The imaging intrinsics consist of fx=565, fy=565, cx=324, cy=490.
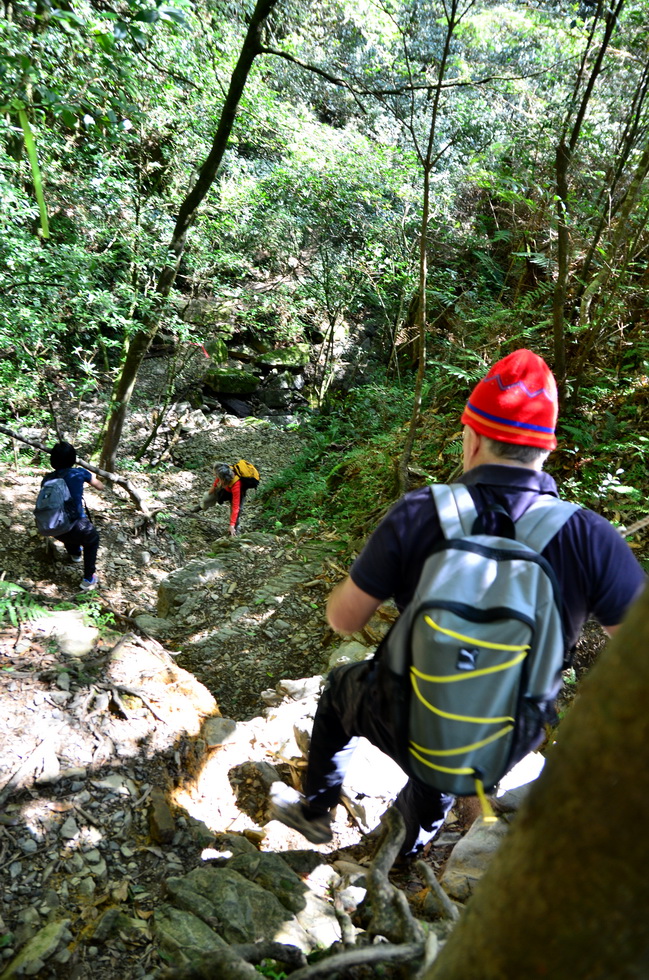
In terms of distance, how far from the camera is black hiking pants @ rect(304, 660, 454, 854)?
2078 mm

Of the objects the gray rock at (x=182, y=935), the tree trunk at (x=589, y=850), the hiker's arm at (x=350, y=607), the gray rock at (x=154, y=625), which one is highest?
the tree trunk at (x=589, y=850)

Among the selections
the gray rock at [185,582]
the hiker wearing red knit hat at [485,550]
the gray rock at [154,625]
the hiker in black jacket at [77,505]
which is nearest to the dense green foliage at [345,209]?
the hiker wearing red knit hat at [485,550]

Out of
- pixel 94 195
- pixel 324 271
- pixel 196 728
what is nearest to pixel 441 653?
pixel 196 728

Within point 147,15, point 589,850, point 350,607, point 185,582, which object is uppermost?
point 147,15

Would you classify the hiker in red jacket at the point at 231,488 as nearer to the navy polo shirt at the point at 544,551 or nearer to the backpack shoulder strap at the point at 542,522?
the navy polo shirt at the point at 544,551

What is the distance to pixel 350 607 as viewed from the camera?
1.95 meters

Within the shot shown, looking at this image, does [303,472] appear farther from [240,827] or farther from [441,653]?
[441,653]

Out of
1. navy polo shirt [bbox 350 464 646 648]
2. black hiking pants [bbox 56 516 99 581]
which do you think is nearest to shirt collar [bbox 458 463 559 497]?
navy polo shirt [bbox 350 464 646 648]

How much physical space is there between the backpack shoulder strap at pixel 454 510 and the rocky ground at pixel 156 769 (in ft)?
5.03

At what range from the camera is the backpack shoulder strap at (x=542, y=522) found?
1.65 metres

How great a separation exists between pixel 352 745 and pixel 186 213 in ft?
28.4

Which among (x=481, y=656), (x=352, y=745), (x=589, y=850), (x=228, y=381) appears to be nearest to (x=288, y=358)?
(x=228, y=381)

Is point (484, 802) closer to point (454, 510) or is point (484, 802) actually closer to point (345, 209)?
point (454, 510)

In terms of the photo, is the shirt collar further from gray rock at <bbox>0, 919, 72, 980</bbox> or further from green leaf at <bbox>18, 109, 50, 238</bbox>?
gray rock at <bbox>0, 919, 72, 980</bbox>
